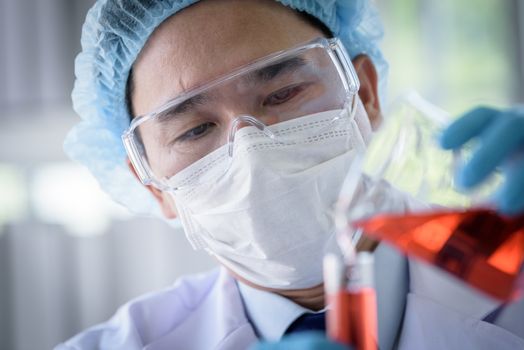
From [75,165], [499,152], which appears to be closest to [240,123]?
[499,152]

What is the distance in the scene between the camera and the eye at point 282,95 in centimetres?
136

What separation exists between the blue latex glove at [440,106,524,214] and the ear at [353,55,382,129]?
706 millimetres

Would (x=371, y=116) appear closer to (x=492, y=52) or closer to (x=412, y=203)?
(x=412, y=203)

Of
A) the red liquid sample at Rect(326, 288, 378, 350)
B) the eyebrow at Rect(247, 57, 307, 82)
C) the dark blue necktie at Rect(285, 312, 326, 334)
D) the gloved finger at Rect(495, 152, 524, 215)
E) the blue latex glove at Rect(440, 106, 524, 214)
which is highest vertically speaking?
the eyebrow at Rect(247, 57, 307, 82)

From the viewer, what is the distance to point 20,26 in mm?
3316

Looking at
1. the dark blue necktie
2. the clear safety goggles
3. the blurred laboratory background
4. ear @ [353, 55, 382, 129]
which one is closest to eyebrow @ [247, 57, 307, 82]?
the clear safety goggles

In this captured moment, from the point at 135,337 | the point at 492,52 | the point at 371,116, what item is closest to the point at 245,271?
the point at 135,337

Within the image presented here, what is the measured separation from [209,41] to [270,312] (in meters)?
0.66

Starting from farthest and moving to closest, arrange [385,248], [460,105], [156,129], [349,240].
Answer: [460,105], [156,129], [385,248], [349,240]

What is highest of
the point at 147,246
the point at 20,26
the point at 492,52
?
the point at 20,26

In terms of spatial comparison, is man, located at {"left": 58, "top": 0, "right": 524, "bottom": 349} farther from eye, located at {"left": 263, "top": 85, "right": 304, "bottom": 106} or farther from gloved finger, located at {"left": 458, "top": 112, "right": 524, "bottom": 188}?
gloved finger, located at {"left": 458, "top": 112, "right": 524, "bottom": 188}

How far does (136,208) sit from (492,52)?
2.27m

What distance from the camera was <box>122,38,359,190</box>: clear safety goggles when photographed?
132cm

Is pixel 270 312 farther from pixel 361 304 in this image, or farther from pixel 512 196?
pixel 512 196
